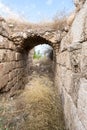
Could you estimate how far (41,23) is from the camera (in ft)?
19.2

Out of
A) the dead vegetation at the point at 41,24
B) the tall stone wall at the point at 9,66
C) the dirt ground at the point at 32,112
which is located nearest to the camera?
the dirt ground at the point at 32,112

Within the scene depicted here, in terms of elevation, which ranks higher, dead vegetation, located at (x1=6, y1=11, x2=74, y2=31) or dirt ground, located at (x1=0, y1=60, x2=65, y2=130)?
dead vegetation, located at (x1=6, y1=11, x2=74, y2=31)

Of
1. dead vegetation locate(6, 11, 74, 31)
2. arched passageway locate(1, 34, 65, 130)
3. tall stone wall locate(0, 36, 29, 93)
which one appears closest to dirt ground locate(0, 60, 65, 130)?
arched passageway locate(1, 34, 65, 130)

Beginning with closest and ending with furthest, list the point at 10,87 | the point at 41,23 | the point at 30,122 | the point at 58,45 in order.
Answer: the point at 30,122
the point at 10,87
the point at 58,45
the point at 41,23

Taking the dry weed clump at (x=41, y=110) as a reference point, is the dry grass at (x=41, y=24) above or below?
above

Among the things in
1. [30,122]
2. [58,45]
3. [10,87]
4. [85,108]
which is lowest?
[30,122]

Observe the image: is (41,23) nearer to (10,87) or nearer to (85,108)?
(10,87)

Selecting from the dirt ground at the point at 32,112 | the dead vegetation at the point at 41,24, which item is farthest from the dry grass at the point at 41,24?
the dirt ground at the point at 32,112

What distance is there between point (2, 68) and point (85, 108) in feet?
9.37

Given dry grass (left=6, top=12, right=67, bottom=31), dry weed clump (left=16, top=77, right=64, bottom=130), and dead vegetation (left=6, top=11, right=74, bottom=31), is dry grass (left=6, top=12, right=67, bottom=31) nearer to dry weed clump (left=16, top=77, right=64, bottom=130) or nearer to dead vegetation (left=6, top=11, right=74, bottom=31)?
dead vegetation (left=6, top=11, right=74, bottom=31)

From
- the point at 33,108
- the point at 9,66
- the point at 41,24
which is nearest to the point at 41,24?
the point at 41,24

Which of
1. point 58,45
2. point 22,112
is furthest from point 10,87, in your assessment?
point 58,45

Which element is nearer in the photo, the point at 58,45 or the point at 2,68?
the point at 2,68

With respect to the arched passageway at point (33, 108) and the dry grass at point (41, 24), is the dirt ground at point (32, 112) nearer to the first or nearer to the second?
the arched passageway at point (33, 108)
